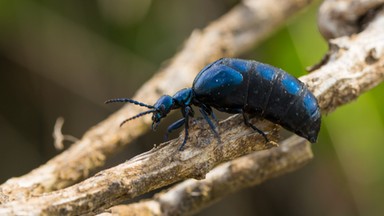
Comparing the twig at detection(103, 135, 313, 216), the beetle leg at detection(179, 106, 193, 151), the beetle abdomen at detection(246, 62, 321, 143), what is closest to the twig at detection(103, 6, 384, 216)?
the twig at detection(103, 135, 313, 216)

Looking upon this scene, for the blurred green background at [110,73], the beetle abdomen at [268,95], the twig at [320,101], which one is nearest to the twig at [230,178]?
the twig at [320,101]

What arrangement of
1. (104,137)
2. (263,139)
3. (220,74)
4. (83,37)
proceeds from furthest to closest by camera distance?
1. (83,37)
2. (104,137)
3. (220,74)
4. (263,139)

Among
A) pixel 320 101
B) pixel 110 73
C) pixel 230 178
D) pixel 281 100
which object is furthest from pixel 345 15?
pixel 110 73

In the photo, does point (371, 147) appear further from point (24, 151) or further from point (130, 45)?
point (24, 151)

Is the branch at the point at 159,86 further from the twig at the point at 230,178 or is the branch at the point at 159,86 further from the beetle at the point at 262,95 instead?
the beetle at the point at 262,95

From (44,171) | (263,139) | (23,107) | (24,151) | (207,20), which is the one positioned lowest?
(263,139)

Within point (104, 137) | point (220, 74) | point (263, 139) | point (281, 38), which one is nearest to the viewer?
point (263, 139)

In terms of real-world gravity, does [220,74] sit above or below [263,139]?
above

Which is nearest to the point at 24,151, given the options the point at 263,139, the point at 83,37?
the point at 83,37
